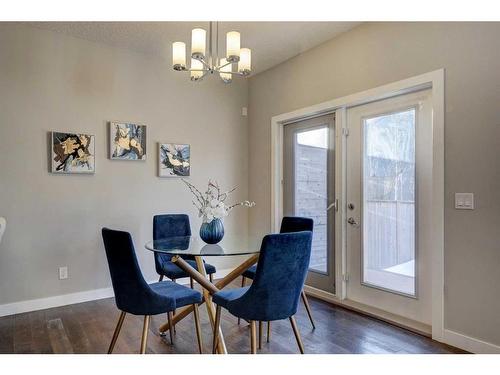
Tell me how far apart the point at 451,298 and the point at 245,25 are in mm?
2836

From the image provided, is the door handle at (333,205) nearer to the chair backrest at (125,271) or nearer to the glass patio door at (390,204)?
the glass patio door at (390,204)

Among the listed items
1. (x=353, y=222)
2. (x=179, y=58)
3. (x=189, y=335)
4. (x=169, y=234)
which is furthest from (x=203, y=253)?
(x=353, y=222)

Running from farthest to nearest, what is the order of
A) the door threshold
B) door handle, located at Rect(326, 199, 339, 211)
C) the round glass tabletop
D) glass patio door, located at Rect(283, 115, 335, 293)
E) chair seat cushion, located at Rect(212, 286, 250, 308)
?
glass patio door, located at Rect(283, 115, 335, 293) < door handle, located at Rect(326, 199, 339, 211) < the door threshold < the round glass tabletop < chair seat cushion, located at Rect(212, 286, 250, 308)

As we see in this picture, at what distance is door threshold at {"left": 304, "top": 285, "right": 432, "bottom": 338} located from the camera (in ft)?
9.16

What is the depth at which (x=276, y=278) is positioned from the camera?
198 cm

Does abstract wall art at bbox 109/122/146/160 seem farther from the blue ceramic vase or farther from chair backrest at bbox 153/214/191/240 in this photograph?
the blue ceramic vase

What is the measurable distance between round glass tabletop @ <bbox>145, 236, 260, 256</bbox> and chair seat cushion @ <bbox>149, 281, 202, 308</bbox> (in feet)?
0.91

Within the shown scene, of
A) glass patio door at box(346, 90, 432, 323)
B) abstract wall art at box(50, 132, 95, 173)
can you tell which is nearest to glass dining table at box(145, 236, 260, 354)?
glass patio door at box(346, 90, 432, 323)

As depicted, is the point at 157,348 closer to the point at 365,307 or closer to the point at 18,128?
the point at 365,307

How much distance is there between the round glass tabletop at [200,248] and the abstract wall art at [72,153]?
1.37 meters

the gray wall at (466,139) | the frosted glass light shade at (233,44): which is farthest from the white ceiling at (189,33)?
the frosted glass light shade at (233,44)
